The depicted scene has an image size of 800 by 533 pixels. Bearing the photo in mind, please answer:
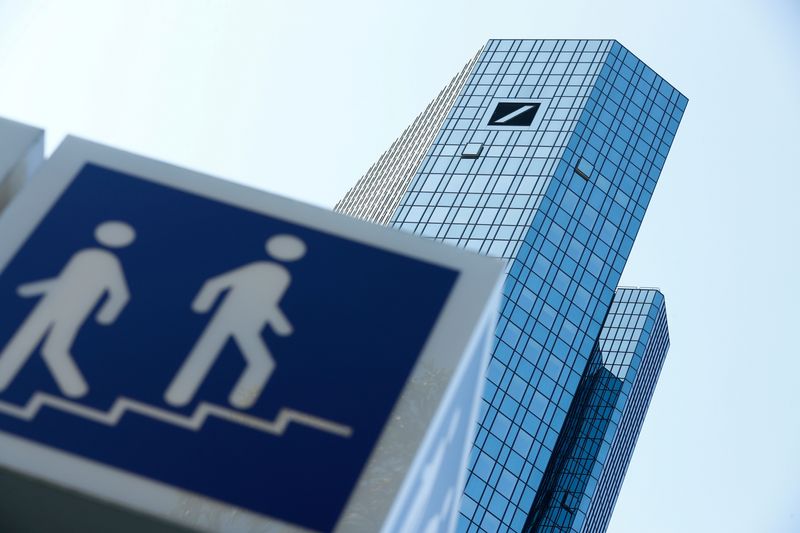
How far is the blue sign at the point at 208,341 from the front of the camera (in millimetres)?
5855

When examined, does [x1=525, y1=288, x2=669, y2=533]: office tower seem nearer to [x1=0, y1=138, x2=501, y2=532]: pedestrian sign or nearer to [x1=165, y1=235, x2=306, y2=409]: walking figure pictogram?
[x1=0, y1=138, x2=501, y2=532]: pedestrian sign

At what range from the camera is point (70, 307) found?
6578 millimetres

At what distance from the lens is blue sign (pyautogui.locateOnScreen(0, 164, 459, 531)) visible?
5855 millimetres

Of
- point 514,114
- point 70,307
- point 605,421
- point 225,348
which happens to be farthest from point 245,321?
point 605,421

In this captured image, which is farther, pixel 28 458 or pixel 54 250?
pixel 54 250

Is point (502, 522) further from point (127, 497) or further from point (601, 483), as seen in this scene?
point (127, 497)

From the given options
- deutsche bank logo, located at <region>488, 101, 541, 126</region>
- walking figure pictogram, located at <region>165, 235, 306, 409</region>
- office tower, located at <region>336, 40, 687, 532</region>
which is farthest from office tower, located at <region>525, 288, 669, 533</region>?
walking figure pictogram, located at <region>165, 235, 306, 409</region>

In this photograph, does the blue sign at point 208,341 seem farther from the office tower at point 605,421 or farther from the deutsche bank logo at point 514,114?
the deutsche bank logo at point 514,114

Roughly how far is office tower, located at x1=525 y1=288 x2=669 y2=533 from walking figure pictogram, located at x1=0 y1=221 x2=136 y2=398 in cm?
8478

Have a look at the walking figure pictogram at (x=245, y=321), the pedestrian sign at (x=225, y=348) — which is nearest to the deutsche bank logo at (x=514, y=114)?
the pedestrian sign at (x=225, y=348)

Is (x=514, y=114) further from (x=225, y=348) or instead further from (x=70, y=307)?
(x=225, y=348)

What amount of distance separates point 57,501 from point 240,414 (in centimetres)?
90

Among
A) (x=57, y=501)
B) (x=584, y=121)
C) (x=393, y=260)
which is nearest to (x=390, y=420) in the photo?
(x=393, y=260)

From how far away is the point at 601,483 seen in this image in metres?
114
